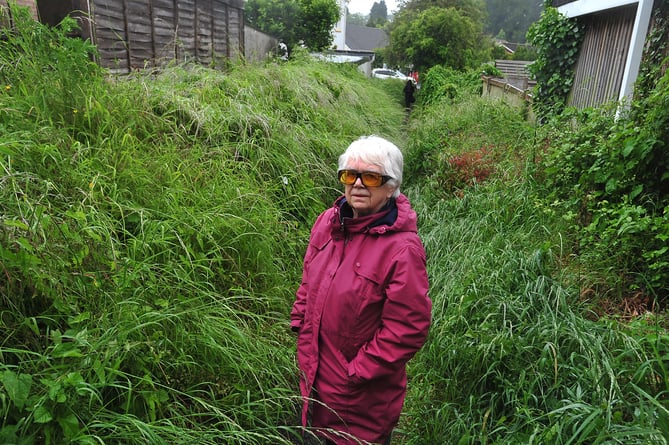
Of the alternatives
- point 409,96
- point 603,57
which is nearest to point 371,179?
point 603,57

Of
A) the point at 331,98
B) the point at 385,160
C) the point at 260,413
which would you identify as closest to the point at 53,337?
the point at 260,413

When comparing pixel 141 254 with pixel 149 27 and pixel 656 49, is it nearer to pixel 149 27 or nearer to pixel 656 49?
pixel 656 49

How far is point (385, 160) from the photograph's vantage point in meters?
1.88

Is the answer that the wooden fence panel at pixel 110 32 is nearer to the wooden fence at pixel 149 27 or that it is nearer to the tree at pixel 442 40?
the wooden fence at pixel 149 27

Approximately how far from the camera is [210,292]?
8.25 feet

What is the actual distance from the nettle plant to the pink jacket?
21.4 ft

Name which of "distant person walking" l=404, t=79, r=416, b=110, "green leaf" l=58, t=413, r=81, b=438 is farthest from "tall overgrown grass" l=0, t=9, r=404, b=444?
"distant person walking" l=404, t=79, r=416, b=110

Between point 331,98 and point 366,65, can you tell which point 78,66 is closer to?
point 331,98

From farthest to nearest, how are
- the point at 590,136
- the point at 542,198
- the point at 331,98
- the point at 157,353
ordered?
the point at 331,98, the point at 542,198, the point at 590,136, the point at 157,353

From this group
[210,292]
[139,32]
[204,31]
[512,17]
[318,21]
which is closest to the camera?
[210,292]

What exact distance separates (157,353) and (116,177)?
4.80 ft

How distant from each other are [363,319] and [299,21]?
19.2 m

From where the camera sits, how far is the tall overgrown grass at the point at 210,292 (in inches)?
69.5

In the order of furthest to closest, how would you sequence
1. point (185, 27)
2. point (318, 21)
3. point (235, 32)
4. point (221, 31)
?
point (318, 21)
point (235, 32)
point (221, 31)
point (185, 27)
